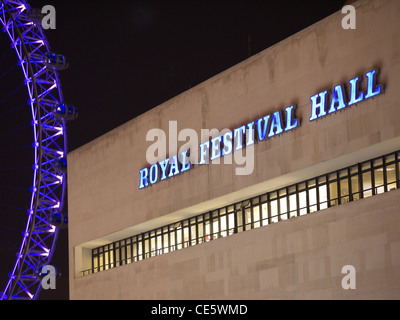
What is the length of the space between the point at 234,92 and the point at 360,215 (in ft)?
42.6

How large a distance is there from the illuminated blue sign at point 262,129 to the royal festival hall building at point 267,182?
0.22ft

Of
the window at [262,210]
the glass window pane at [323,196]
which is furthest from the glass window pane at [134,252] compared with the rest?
the glass window pane at [323,196]

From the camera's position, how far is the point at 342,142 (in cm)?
4478

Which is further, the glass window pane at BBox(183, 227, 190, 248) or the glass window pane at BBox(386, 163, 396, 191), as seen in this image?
the glass window pane at BBox(183, 227, 190, 248)

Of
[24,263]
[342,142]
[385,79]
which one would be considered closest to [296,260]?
[342,142]

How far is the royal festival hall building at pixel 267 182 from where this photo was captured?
141 ft

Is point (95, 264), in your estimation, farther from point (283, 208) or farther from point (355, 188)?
A: point (355, 188)

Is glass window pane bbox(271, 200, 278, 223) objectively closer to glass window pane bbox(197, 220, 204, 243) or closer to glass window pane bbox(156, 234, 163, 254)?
glass window pane bbox(197, 220, 204, 243)

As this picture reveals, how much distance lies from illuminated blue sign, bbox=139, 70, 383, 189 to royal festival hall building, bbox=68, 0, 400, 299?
69 mm

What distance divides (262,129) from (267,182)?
2879mm

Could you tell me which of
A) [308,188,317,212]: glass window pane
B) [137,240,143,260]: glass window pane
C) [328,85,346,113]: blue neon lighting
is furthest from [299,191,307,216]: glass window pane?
[137,240,143,260]: glass window pane

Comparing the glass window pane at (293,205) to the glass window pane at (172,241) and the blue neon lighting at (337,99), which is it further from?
the glass window pane at (172,241)

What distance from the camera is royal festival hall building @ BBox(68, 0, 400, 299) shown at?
43.1 m
